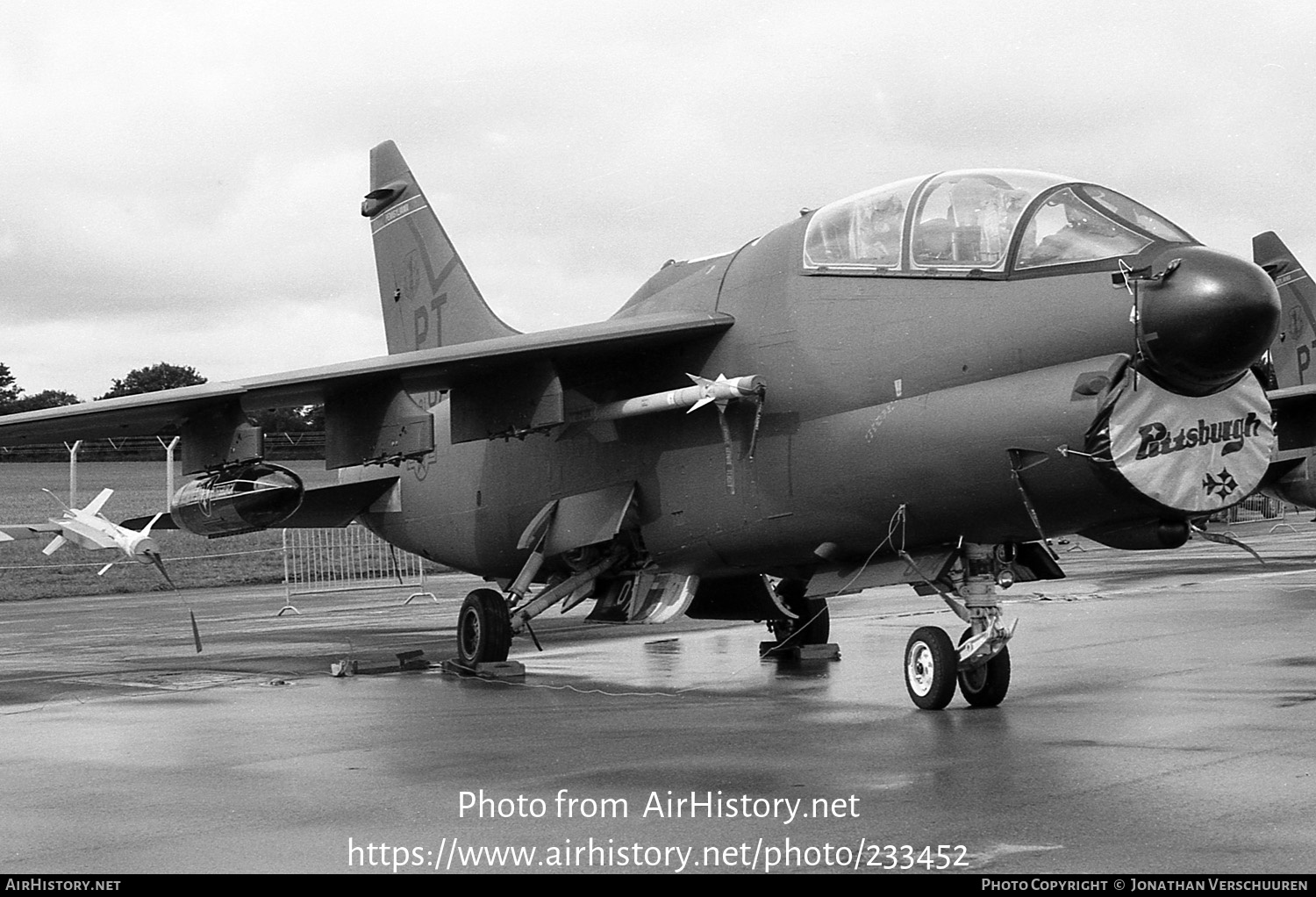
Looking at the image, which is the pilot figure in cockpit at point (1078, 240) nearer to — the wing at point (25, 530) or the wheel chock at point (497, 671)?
the wheel chock at point (497, 671)

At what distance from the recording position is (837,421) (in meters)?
10.3

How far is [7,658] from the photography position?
16094 mm

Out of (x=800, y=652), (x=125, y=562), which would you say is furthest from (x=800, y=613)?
→ (x=125, y=562)

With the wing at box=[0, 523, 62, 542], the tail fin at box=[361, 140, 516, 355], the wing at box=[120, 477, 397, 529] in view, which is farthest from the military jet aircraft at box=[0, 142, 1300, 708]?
the wing at box=[0, 523, 62, 542]

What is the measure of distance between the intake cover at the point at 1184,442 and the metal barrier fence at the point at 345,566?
61.3 ft

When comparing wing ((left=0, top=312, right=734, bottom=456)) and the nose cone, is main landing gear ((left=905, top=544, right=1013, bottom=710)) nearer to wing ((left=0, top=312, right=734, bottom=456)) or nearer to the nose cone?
the nose cone

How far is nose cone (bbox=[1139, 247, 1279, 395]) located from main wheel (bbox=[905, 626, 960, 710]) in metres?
2.35

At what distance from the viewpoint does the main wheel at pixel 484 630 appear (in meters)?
13.3

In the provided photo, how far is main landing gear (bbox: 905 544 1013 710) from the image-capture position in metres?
9.70

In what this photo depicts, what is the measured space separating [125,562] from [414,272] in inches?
894

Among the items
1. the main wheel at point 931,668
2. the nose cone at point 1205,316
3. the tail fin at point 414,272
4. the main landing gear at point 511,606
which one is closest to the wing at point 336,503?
the tail fin at point 414,272
